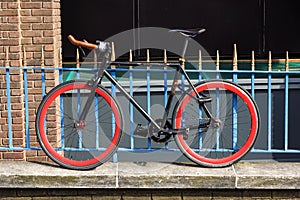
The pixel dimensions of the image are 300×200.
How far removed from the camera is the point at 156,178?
5.38 m

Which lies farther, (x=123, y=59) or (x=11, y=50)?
(x=123, y=59)

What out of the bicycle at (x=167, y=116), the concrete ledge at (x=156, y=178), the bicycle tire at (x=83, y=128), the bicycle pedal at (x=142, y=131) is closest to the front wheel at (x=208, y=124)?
the bicycle at (x=167, y=116)

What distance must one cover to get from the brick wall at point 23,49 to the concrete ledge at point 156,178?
0.80m

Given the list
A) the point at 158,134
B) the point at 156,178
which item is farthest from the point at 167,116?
the point at 156,178

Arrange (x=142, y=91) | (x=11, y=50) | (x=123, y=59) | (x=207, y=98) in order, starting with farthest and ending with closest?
1. (x=123, y=59)
2. (x=142, y=91)
3. (x=11, y=50)
4. (x=207, y=98)

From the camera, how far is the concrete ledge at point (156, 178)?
5352 mm

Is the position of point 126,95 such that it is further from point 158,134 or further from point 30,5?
point 30,5

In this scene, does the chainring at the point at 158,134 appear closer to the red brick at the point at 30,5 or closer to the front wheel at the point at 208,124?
the front wheel at the point at 208,124

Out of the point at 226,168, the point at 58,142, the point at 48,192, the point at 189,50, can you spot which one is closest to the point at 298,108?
the point at 189,50

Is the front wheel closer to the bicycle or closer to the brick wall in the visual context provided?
the bicycle

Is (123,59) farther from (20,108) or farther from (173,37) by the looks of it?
(20,108)

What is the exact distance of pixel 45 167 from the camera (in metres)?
5.59

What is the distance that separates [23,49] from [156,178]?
1.95 metres

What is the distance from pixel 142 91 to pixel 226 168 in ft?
6.22
